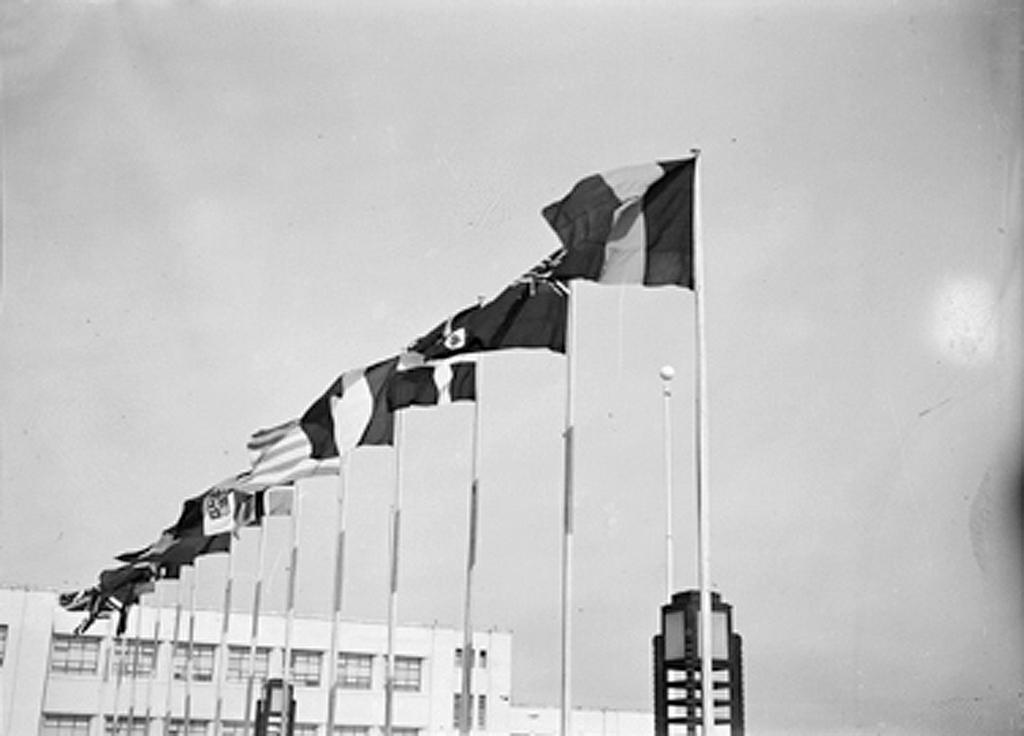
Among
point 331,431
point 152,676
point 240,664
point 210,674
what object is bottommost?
point 152,676

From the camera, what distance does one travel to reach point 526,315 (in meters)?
14.5

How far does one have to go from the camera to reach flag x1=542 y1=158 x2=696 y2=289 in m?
12.0

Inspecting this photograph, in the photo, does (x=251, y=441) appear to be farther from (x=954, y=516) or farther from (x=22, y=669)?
(x=22, y=669)

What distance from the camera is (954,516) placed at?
25.1ft

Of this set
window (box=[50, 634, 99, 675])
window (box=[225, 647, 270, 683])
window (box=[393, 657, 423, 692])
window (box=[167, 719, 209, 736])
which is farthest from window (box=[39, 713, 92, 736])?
window (box=[393, 657, 423, 692])

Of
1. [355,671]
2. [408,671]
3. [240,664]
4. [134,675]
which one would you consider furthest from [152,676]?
[408,671]

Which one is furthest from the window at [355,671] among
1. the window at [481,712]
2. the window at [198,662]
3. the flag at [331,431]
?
the flag at [331,431]

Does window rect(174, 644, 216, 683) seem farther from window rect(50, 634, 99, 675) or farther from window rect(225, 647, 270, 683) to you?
window rect(50, 634, 99, 675)

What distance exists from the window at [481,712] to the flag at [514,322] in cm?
4751

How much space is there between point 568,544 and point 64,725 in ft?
153

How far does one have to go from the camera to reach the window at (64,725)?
53.7 metres

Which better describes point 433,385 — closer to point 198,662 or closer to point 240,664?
point 198,662

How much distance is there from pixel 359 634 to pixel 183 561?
29508mm

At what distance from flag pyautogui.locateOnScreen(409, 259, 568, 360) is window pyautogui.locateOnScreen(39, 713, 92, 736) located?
4531 centimetres
